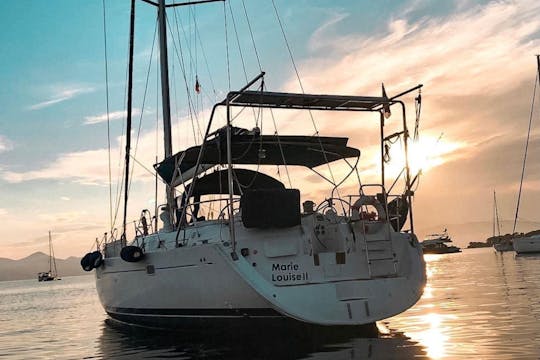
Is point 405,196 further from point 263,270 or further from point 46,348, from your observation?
point 46,348

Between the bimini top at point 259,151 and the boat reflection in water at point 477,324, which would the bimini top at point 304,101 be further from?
the boat reflection in water at point 477,324

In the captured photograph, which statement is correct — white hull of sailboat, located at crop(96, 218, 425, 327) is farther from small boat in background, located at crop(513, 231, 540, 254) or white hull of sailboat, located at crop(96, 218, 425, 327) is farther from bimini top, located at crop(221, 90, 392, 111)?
small boat in background, located at crop(513, 231, 540, 254)

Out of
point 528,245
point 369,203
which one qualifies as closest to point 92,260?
point 369,203

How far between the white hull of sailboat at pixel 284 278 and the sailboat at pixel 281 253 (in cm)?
2

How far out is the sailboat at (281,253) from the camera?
10250mm

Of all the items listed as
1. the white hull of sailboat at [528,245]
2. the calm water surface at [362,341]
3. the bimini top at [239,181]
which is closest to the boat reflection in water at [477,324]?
the calm water surface at [362,341]

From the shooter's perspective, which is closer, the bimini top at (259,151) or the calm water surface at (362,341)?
the calm water surface at (362,341)

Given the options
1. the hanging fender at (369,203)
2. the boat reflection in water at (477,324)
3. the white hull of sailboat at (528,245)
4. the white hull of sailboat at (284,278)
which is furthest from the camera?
the white hull of sailboat at (528,245)

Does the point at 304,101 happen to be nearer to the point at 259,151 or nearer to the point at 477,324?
the point at 259,151

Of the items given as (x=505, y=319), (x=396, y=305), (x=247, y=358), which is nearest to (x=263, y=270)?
(x=247, y=358)

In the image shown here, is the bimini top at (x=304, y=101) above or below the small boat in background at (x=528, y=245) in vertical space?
above

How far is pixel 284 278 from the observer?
1061 cm

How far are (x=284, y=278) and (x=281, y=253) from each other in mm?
480

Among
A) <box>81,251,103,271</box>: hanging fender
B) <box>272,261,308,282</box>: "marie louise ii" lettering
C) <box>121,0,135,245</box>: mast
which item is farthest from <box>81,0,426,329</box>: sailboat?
<box>121,0,135,245</box>: mast
